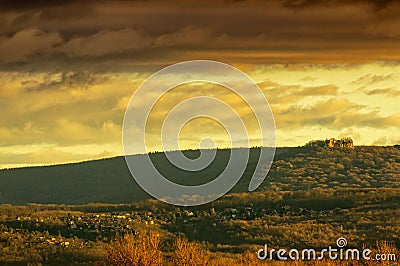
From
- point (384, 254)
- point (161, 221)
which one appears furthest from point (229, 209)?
point (384, 254)

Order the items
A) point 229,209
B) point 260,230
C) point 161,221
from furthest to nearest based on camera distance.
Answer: point 229,209 → point 161,221 → point 260,230

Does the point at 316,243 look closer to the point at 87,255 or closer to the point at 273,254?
the point at 273,254

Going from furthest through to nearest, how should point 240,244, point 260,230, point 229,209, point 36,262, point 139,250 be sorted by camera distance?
point 229,209 → point 260,230 → point 240,244 → point 36,262 → point 139,250

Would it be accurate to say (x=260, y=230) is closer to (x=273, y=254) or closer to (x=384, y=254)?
(x=273, y=254)

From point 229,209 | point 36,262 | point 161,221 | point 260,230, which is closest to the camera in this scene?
point 36,262

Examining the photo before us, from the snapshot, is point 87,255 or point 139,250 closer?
point 139,250

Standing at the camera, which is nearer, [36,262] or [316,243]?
[36,262]

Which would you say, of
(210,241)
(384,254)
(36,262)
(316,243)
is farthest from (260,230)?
(384,254)

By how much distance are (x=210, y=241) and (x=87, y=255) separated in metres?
33.0

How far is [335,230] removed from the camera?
15425 cm

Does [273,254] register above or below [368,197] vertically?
below

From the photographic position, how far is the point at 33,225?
493 ft

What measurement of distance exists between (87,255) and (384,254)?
3640 centimetres

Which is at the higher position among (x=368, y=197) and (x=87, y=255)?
(x=368, y=197)
